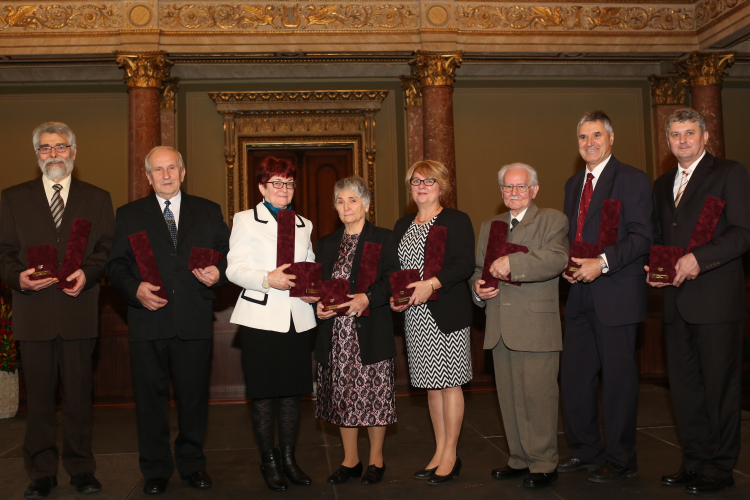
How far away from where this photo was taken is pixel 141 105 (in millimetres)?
8281

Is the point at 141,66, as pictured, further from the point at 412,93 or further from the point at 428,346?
the point at 428,346

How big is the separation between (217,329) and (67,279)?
2899 millimetres

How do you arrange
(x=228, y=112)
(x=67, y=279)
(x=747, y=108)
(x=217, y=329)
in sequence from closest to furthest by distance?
(x=67, y=279)
(x=217, y=329)
(x=228, y=112)
(x=747, y=108)

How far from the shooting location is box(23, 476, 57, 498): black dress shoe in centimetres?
308

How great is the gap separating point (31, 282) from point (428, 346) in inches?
74.0

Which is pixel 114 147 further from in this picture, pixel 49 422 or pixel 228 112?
pixel 49 422

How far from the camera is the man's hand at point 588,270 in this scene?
9.77ft

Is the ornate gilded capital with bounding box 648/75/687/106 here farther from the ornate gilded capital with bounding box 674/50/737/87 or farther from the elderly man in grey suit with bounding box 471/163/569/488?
the elderly man in grey suit with bounding box 471/163/569/488

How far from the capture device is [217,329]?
19.3ft

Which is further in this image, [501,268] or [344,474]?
[344,474]

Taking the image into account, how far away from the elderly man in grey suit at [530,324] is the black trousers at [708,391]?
612 millimetres

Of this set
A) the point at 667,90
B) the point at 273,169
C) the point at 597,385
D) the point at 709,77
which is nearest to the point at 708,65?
the point at 709,77

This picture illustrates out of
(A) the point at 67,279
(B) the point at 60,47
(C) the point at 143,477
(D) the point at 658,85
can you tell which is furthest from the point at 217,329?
(D) the point at 658,85

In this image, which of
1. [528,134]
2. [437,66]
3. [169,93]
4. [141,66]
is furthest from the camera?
[528,134]
